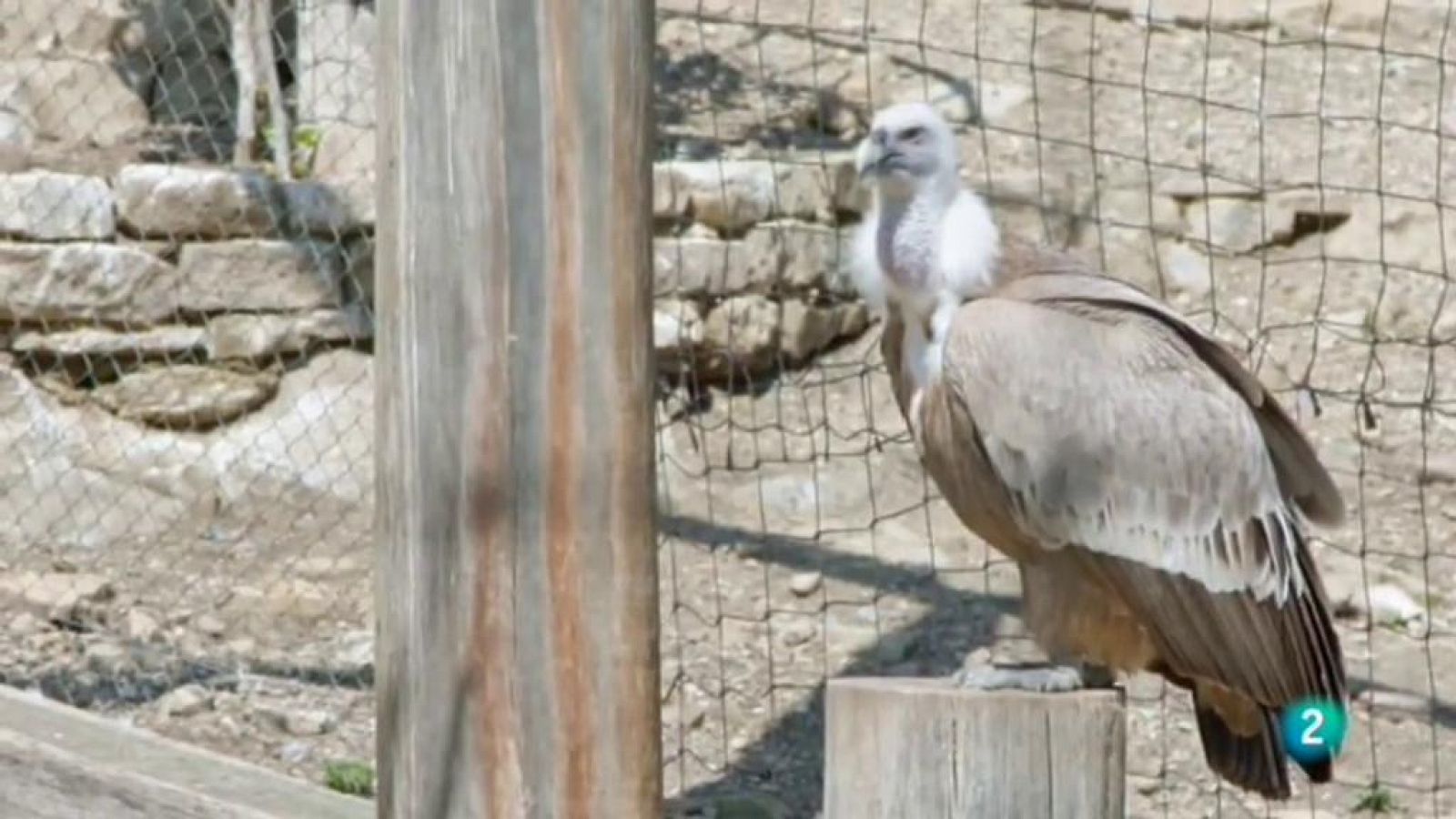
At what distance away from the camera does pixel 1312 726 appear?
13.0 feet

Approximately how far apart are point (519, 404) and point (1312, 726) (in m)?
1.64

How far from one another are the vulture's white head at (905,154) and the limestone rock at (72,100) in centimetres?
391

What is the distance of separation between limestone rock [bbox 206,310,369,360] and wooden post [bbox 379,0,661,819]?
402 cm

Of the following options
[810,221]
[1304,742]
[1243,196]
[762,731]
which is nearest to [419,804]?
[1304,742]

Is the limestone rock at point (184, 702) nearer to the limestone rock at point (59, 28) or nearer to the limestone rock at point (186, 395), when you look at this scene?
the limestone rock at point (186, 395)

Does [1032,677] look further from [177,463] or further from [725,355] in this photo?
[177,463]

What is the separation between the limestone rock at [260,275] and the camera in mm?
6840

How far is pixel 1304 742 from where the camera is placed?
3980mm

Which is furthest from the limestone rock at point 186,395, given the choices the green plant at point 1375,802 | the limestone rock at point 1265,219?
the green plant at point 1375,802

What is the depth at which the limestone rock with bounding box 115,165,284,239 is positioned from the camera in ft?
22.4

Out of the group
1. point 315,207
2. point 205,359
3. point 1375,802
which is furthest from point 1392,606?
point 205,359

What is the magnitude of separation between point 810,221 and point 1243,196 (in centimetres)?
127

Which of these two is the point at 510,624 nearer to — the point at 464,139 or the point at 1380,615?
the point at 464,139

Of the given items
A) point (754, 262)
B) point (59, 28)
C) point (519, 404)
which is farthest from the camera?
point (59, 28)
